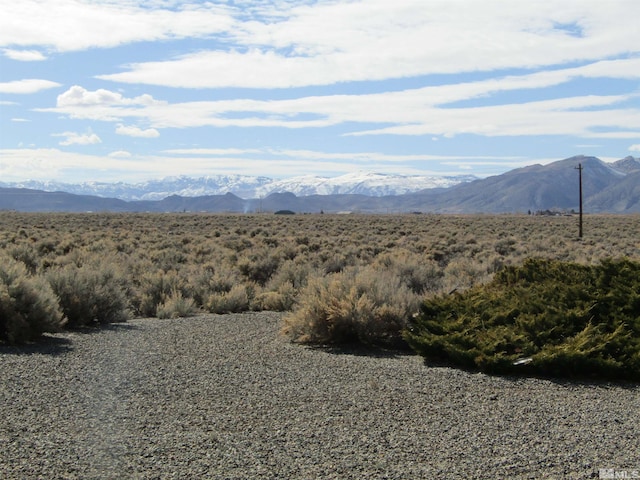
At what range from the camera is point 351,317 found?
391 inches

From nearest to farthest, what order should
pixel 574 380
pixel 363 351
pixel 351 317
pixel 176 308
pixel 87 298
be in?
pixel 574 380 → pixel 363 351 → pixel 351 317 → pixel 87 298 → pixel 176 308

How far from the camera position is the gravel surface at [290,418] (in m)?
5.07

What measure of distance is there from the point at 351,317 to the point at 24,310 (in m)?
4.63

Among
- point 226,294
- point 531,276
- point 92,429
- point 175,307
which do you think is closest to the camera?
point 92,429

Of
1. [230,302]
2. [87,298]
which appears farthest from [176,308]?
[87,298]

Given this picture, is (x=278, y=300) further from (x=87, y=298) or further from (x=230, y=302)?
(x=87, y=298)

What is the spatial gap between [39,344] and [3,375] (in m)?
1.88

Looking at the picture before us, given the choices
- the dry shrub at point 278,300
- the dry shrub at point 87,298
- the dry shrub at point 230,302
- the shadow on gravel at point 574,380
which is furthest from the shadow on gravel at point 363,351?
the dry shrub at point 230,302

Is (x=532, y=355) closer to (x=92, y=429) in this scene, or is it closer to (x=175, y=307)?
(x=92, y=429)

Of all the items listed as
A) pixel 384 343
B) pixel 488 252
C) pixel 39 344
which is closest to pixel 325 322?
pixel 384 343

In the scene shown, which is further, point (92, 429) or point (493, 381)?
point (493, 381)

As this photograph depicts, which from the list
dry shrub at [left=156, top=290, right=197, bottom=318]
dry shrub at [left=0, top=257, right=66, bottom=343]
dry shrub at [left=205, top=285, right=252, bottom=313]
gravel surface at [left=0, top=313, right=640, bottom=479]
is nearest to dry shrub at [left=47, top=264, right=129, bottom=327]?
dry shrub at [left=156, top=290, right=197, bottom=318]

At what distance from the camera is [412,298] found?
35.6 feet

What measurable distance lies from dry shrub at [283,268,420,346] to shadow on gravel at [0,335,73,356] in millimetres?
3147
